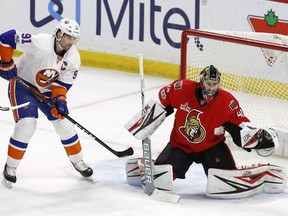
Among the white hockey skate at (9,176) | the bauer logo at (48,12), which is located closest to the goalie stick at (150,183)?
the white hockey skate at (9,176)

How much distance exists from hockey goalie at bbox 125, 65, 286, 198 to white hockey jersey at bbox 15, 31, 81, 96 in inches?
16.3

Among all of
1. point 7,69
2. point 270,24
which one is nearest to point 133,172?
point 7,69

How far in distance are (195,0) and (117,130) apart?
1.46 meters

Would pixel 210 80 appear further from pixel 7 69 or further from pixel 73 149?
pixel 7 69

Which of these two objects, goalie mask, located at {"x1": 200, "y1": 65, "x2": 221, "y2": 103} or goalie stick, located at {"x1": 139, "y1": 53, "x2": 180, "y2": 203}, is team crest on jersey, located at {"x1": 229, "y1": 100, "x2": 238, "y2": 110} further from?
goalie stick, located at {"x1": 139, "y1": 53, "x2": 180, "y2": 203}

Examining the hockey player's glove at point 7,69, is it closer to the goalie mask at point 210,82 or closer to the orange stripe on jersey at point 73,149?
the orange stripe on jersey at point 73,149

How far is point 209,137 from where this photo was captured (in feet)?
17.9

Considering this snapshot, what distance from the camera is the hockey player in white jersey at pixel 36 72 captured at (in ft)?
17.7

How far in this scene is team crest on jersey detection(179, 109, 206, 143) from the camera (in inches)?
213

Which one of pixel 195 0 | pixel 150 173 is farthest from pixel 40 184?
pixel 195 0

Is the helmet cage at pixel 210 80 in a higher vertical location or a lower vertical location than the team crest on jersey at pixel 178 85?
higher

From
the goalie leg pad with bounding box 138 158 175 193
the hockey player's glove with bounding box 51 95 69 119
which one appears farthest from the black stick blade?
the hockey player's glove with bounding box 51 95 69 119

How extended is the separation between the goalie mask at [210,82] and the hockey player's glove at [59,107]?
0.69 m

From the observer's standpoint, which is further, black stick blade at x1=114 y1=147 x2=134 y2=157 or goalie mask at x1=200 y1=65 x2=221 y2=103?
black stick blade at x1=114 y1=147 x2=134 y2=157
